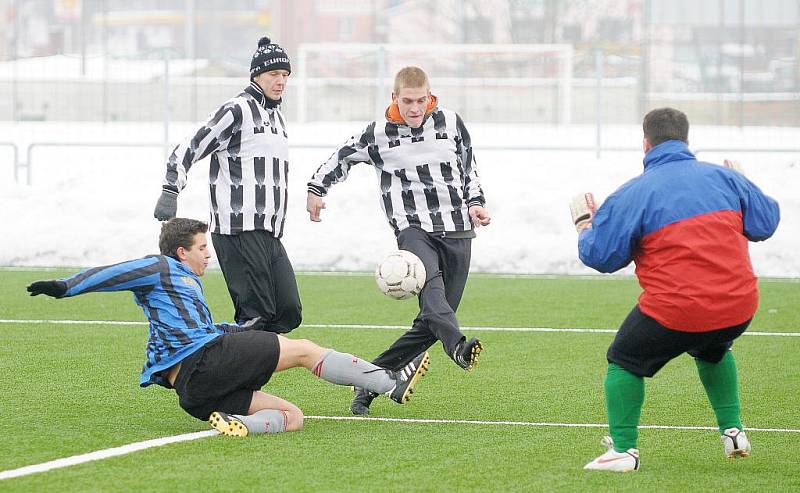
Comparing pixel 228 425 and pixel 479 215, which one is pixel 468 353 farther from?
pixel 228 425

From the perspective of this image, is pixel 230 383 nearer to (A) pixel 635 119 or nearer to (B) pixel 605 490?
(B) pixel 605 490

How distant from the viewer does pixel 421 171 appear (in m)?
7.88

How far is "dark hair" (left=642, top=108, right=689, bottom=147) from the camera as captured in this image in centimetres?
595

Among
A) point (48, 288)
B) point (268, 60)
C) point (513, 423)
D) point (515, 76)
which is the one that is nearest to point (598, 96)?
point (515, 76)

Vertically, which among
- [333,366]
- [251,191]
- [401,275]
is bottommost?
[333,366]

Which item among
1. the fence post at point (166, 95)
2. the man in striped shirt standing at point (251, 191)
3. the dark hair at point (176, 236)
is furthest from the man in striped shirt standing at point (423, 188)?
the fence post at point (166, 95)

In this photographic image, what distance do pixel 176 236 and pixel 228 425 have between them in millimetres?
949

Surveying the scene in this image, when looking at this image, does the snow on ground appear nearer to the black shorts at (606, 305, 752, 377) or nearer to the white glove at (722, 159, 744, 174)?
the white glove at (722, 159, 744, 174)

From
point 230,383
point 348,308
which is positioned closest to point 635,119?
point 348,308

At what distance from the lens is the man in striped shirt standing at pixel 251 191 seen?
7.92 m

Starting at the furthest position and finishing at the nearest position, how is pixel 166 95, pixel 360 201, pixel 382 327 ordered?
1. pixel 166 95
2. pixel 360 201
3. pixel 382 327

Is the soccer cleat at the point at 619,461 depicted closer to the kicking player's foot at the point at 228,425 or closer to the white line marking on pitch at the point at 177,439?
the white line marking on pitch at the point at 177,439

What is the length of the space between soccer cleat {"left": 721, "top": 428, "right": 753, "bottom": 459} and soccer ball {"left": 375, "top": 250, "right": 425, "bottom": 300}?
2.03 meters

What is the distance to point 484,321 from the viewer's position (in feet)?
37.3
